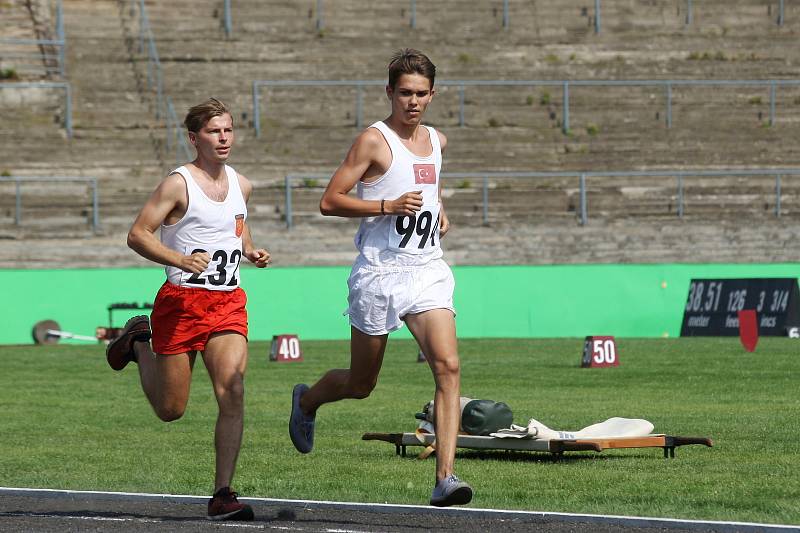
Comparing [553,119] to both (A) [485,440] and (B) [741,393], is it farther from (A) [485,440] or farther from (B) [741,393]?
(A) [485,440]

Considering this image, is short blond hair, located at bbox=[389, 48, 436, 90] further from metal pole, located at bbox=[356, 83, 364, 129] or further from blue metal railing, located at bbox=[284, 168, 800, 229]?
metal pole, located at bbox=[356, 83, 364, 129]

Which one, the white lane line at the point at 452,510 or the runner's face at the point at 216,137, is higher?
the runner's face at the point at 216,137

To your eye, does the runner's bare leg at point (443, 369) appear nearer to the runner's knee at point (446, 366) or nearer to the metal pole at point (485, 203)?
the runner's knee at point (446, 366)

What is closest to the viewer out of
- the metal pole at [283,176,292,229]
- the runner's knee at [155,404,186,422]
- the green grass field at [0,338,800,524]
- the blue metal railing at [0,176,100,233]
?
the runner's knee at [155,404,186,422]

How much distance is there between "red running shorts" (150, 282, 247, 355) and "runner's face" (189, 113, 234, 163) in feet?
2.44

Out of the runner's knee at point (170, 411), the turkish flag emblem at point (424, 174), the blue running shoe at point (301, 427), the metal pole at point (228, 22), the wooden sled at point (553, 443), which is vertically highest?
the metal pole at point (228, 22)

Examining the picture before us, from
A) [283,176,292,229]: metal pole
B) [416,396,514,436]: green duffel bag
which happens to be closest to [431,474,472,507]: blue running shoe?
[416,396,514,436]: green duffel bag

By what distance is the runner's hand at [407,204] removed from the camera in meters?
8.47

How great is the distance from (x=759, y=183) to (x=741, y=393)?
20.2 metres

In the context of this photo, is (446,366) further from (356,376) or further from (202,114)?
(202,114)

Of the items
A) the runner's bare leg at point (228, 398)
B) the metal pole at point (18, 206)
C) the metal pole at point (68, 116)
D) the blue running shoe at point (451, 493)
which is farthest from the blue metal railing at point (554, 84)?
the blue running shoe at point (451, 493)

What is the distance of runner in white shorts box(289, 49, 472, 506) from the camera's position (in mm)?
8594

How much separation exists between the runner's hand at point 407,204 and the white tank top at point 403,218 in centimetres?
19

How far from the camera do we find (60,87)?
3738cm
